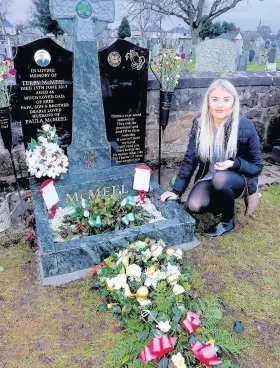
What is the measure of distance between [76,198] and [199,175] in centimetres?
149

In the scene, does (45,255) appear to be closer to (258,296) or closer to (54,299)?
(54,299)

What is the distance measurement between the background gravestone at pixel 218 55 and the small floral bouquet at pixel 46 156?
153 inches

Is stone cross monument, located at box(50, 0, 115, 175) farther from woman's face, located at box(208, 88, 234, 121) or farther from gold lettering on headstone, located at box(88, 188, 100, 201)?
woman's face, located at box(208, 88, 234, 121)

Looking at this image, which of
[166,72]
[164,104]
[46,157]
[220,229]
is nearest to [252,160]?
[220,229]

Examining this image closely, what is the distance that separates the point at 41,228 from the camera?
10.4 ft

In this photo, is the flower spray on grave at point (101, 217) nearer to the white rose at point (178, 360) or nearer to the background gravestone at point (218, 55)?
the white rose at point (178, 360)

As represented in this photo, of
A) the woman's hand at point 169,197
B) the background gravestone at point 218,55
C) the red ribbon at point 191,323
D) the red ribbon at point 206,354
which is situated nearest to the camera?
the red ribbon at point 206,354

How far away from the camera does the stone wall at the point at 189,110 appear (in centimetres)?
471

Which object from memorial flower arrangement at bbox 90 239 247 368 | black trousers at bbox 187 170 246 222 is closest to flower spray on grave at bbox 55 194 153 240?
memorial flower arrangement at bbox 90 239 247 368

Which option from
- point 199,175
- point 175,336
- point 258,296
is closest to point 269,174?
point 199,175

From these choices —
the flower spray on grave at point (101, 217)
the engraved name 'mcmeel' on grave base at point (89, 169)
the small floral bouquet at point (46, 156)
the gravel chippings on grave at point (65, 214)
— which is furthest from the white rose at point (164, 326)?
the small floral bouquet at point (46, 156)

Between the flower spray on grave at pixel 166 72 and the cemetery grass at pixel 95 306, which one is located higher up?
the flower spray on grave at pixel 166 72

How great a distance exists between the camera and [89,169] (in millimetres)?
4207

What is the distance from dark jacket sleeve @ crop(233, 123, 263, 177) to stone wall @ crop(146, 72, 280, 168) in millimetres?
1823
